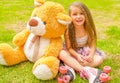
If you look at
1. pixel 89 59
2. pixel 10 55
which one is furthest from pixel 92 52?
pixel 10 55

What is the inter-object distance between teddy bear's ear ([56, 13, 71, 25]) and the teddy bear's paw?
0.43m

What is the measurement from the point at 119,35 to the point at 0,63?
1.85m

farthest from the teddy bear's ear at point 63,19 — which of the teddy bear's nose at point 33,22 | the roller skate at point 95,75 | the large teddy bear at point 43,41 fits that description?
the roller skate at point 95,75

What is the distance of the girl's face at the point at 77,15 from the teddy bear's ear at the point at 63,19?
0.22m

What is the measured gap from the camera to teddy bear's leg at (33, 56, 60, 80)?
107 inches

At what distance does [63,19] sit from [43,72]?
0.50 meters

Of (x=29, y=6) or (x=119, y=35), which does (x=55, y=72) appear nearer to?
(x=119, y=35)

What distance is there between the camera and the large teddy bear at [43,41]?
2776 mm

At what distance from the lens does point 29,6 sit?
6613 millimetres

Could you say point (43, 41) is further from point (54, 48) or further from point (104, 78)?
point (104, 78)

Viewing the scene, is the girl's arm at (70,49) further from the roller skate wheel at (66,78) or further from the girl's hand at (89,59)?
the roller skate wheel at (66,78)

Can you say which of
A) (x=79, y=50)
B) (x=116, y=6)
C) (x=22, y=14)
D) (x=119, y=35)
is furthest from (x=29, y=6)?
(x=79, y=50)

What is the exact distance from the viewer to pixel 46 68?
8.90 ft

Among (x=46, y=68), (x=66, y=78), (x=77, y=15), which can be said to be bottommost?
(x=66, y=78)
